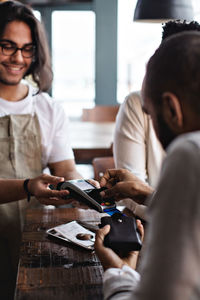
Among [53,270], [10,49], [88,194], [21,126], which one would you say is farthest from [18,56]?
[53,270]

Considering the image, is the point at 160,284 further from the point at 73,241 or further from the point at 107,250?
the point at 73,241

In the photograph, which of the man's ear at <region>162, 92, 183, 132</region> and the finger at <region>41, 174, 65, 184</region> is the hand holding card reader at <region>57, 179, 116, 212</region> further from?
the man's ear at <region>162, 92, 183, 132</region>

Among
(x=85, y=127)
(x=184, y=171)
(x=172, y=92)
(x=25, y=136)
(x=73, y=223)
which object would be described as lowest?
(x=85, y=127)

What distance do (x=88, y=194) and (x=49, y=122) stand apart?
0.75 metres

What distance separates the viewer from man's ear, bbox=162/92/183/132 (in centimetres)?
74

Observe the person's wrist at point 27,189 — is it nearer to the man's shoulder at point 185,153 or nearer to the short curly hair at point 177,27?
the short curly hair at point 177,27

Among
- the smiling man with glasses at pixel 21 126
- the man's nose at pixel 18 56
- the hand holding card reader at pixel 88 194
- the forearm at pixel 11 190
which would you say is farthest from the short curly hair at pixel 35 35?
the hand holding card reader at pixel 88 194

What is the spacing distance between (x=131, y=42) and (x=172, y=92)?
21.3ft

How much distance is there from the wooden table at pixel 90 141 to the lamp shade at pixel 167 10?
89 cm

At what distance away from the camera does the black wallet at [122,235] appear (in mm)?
1080

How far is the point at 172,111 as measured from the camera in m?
0.76

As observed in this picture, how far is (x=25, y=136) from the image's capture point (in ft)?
6.81

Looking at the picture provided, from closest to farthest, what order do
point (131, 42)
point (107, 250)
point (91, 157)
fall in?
point (107, 250) < point (91, 157) < point (131, 42)

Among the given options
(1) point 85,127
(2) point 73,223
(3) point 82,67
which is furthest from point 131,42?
(2) point 73,223
